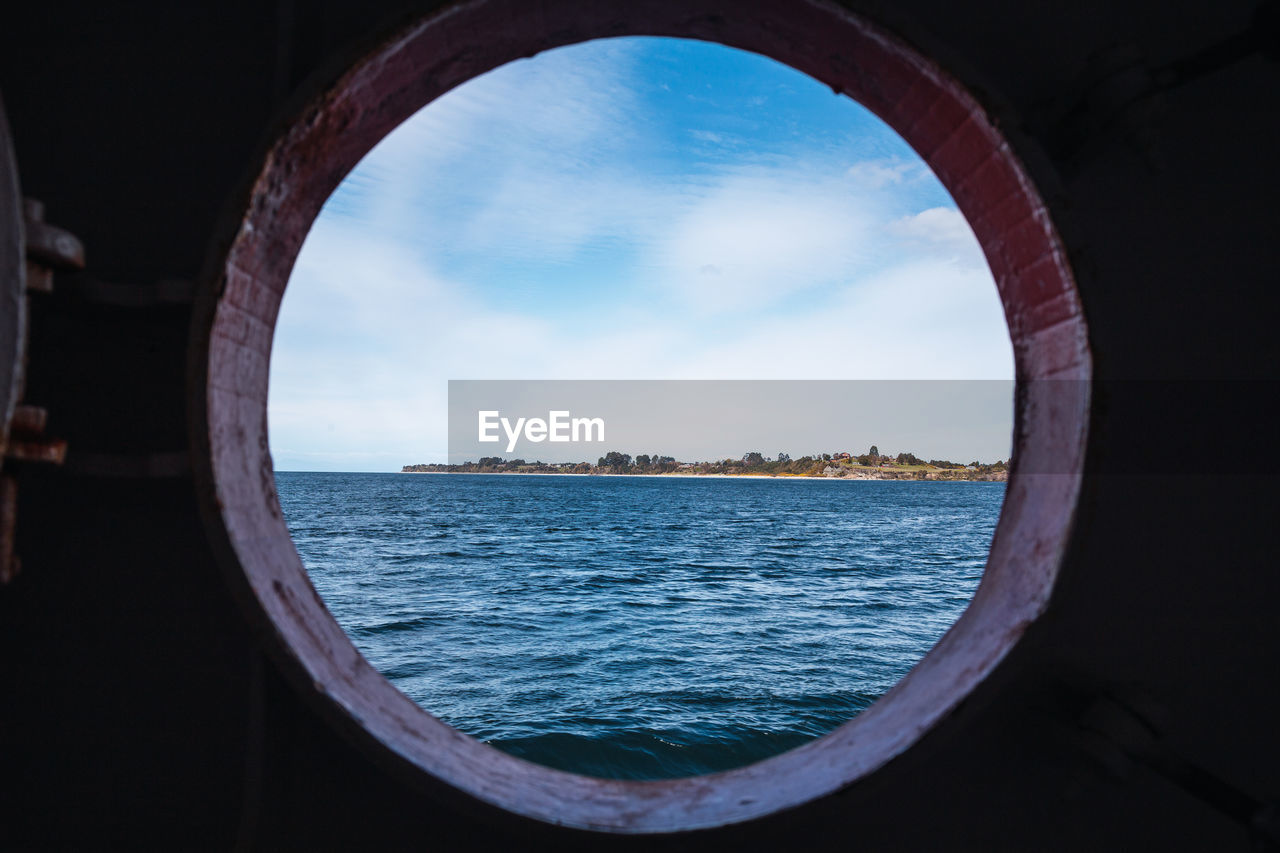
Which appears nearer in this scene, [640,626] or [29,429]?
[29,429]

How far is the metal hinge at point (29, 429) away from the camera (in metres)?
1.73

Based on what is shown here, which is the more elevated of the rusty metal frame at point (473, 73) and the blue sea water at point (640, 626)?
the rusty metal frame at point (473, 73)

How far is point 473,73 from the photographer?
8.39ft

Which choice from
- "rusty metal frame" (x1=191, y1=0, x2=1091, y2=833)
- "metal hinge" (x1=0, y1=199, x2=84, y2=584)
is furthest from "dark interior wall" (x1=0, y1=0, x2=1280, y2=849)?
"metal hinge" (x1=0, y1=199, x2=84, y2=584)

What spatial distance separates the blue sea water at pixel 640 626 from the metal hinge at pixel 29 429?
438 inches

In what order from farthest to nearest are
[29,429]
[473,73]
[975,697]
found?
[473,73], [975,697], [29,429]

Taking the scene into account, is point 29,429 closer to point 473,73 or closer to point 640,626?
point 473,73

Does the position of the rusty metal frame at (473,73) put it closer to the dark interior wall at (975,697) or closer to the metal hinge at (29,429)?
the dark interior wall at (975,697)

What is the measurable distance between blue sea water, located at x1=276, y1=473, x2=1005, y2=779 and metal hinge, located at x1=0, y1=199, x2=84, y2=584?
1112cm

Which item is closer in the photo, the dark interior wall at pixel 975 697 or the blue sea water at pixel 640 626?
the dark interior wall at pixel 975 697

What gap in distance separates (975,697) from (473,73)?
2782 millimetres

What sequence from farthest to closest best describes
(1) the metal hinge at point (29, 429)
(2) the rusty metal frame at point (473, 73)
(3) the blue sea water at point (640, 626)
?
(3) the blue sea water at point (640, 626), (2) the rusty metal frame at point (473, 73), (1) the metal hinge at point (29, 429)

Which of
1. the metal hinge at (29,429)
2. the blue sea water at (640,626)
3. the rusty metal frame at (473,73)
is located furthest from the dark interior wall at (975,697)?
the blue sea water at (640,626)

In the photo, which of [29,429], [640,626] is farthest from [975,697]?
[640,626]
